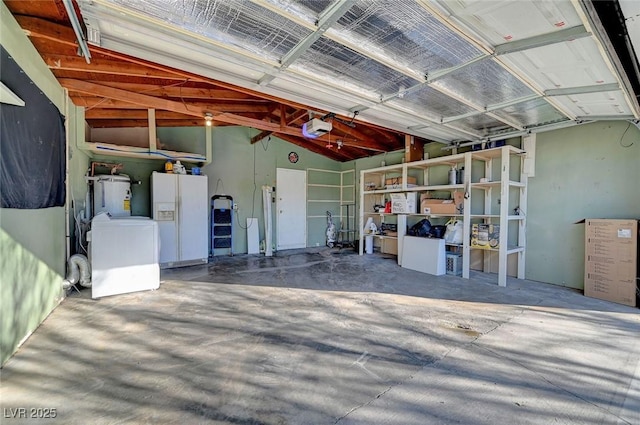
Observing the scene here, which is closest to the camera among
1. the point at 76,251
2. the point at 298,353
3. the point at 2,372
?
the point at 2,372

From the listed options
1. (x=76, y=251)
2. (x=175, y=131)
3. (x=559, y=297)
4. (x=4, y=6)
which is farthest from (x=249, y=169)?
(x=559, y=297)

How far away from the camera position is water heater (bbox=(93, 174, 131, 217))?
435 centimetres

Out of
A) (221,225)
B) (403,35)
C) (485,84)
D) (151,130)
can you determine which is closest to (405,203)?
(485,84)

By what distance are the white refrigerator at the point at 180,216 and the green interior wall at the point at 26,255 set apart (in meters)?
1.80

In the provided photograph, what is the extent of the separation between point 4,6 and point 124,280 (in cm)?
288

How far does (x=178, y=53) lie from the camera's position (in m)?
2.41

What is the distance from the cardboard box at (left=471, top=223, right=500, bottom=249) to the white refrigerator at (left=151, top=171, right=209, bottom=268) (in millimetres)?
4976

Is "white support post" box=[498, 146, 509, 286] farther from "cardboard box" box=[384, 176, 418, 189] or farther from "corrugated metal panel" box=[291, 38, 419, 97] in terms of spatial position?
"corrugated metal panel" box=[291, 38, 419, 97]

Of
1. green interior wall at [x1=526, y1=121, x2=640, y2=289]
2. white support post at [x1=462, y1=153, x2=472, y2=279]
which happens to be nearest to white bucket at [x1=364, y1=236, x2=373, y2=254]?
white support post at [x1=462, y1=153, x2=472, y2=279]

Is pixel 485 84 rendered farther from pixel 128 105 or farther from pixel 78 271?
pixel 78 271

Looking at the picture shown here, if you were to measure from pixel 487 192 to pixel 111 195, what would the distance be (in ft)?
21.2

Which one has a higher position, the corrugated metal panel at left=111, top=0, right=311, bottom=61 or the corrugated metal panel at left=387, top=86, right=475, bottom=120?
the corrugated metal panel at left=111, top=0, right=311, bottom=61

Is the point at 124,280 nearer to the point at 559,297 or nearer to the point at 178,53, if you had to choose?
the point at 178,53

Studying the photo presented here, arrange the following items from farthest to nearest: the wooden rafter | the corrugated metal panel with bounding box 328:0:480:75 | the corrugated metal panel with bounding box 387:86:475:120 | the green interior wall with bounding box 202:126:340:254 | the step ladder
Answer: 1. the green interior wall with bounding box 202:126:340:254
2. the step ladder
3. the corrugated metal panel with bounding box 387:86:475:120
4. the wooden rafter
5. the corrugated metal panel with bounding box 328:0:480:75
